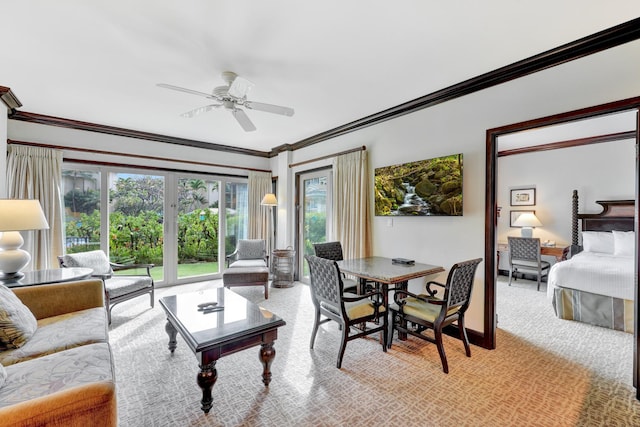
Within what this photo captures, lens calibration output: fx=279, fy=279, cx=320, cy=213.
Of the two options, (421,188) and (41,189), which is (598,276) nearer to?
(421,188)

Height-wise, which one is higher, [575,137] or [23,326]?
[575,137]

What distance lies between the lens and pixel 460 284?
8.03 ft

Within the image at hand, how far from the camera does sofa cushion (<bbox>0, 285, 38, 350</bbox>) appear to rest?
1758mm

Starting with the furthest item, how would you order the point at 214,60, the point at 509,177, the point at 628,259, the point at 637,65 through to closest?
the point at 509,177 < the point at 628,259 < the point at 214,60 < the point at 637,65

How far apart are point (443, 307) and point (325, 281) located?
3.44 ft

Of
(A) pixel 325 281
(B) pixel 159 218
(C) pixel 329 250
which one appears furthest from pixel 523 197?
(B) pixel 159 218

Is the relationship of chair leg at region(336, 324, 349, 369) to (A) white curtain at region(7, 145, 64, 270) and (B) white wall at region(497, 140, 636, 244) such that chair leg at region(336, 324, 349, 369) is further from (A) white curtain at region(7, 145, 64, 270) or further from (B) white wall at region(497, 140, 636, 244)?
(B) white wall at region(497, 140, 636, 244)

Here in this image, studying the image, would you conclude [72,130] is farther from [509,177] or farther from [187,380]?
[509,177]

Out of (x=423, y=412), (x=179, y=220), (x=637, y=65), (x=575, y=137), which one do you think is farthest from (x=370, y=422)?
(x=575, y=137)

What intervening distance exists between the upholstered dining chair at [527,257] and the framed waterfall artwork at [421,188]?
3.07m

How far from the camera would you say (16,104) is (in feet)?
10.9

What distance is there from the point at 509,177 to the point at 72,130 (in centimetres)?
809

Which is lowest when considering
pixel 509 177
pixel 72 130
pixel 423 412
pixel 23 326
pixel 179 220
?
pixel 423 412

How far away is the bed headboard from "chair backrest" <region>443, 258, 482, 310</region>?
409cm
